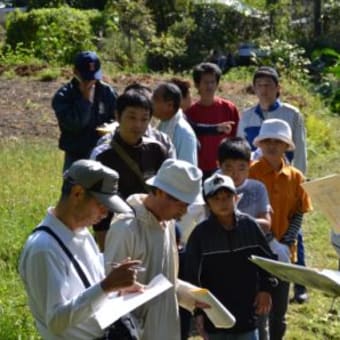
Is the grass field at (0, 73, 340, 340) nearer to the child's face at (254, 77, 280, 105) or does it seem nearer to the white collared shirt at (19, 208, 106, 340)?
A: the child's face at (254, 77, 280, 105)

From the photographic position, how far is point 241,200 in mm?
5496

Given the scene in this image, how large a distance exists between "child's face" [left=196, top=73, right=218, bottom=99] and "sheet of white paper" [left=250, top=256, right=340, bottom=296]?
371cm

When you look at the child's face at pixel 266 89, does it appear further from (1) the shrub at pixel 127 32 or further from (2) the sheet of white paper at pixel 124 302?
(1) the shrub at pixel 127 32

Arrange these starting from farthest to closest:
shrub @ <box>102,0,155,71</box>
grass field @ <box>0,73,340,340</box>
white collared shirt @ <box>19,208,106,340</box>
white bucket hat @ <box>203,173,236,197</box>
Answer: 1. shrub @ <box>102,0,155,71</box>
2. grass field @ <box>0,73,340,340</box>
3. white bucket hat @ <box>203,173,236,197</box>
4. white collared shirt @ <box>19,208,106,340</box>

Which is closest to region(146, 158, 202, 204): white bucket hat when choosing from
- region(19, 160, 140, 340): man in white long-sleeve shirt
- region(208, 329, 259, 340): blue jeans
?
region(19, 160, 140, 340): man in white long-sleeve shirt

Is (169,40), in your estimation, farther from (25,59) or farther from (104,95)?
(104,95)

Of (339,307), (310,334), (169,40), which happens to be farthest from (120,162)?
(169,40)

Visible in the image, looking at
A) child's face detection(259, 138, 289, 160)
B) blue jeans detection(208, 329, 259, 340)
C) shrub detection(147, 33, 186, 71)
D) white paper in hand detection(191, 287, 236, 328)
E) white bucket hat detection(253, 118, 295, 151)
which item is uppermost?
white bucket hat detection(253, 118, 295, 151)

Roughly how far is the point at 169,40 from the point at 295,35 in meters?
5.09

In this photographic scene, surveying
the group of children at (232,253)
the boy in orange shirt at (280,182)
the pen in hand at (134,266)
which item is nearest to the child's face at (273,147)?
the boy in orange shirt at (280,182)

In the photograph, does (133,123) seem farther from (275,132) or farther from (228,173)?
(275,132)

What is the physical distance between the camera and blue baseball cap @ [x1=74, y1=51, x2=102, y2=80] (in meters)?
6.58

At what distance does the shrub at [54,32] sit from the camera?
20.2 m

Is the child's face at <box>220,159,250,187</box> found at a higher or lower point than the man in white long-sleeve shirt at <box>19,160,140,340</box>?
lower
